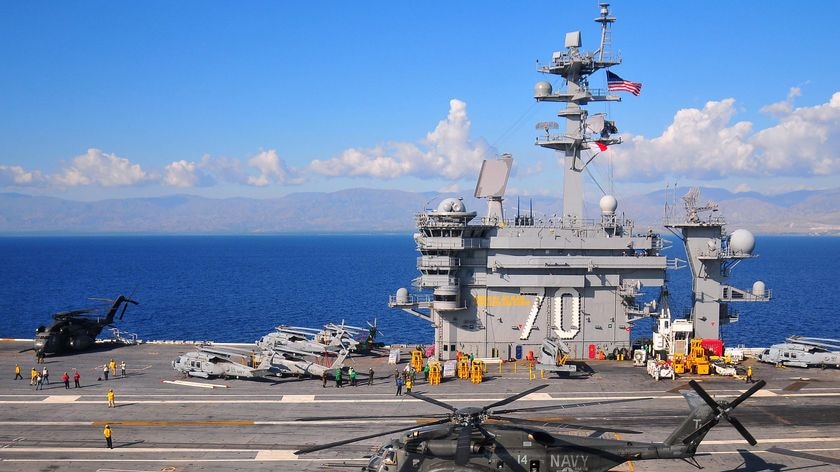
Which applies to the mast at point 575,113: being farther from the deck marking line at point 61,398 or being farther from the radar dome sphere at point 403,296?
the deck marking line at point 61,398

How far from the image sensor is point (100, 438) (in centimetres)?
3067

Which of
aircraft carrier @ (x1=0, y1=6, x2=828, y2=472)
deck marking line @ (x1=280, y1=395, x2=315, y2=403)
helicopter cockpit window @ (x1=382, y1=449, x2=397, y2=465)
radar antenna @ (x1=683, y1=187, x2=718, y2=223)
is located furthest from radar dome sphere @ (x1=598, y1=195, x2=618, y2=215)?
helicopter cockpit window @ (x1=382, y1=449, x2=397, y2=465)

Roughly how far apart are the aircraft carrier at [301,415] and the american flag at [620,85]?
17929 mm

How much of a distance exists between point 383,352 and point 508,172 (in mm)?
15485

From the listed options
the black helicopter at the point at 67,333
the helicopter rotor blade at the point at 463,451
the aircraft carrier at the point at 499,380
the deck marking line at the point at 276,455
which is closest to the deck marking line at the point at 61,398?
the aircraft carrier at the point at 499,380

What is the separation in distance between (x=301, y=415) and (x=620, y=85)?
29754mm

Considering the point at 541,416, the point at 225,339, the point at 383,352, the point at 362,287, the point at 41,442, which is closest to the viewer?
the point at 41,442

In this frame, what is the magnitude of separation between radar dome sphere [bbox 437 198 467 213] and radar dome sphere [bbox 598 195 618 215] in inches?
383

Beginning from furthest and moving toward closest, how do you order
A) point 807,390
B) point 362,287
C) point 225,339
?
point 362,287 → point 225,339 → point 807,390

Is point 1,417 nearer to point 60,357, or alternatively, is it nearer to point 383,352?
point 60,357

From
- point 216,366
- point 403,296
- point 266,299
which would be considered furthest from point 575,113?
point 266,299

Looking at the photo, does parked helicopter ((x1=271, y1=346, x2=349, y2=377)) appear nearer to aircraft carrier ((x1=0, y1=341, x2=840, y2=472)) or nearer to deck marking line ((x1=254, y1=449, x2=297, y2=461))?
aircraft carrier ((x1=0, y1=341, x2=840, y2=472))

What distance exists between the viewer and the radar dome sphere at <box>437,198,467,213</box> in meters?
45.8

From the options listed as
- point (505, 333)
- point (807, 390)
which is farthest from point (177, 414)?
point (807, 390)
